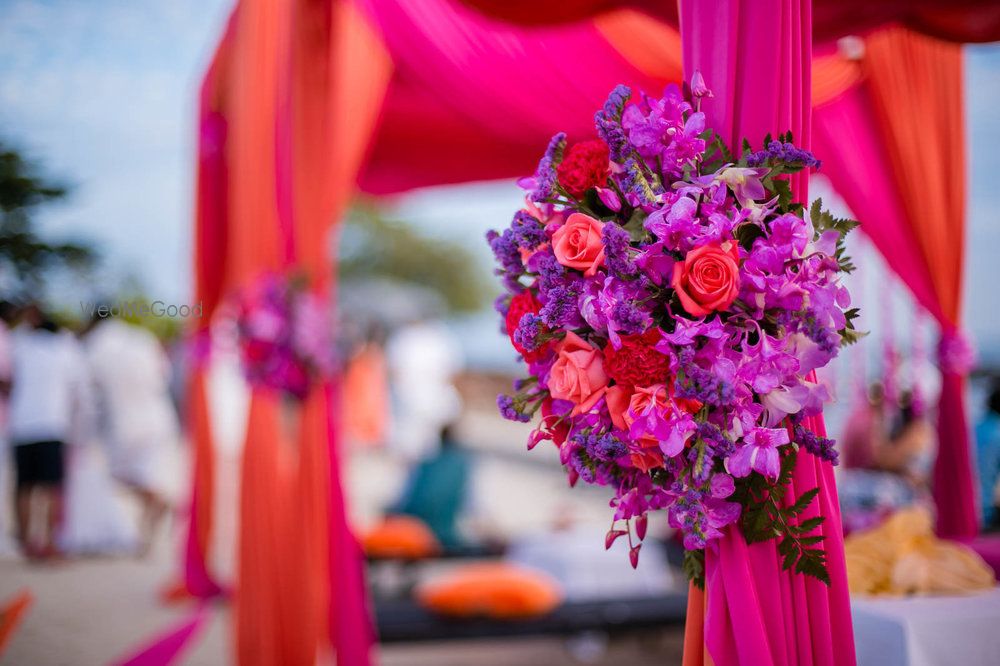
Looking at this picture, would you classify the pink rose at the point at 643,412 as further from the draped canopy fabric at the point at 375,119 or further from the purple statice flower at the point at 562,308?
the draped canopy fabric at the point at 375,119

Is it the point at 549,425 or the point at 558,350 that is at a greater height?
the point at 558,350

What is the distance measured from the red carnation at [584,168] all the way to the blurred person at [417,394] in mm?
7202

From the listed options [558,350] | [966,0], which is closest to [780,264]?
[558,350]

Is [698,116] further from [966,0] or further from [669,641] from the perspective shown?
[669,641]

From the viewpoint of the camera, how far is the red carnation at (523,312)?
4.29ft

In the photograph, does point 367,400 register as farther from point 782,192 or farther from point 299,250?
point 782,192

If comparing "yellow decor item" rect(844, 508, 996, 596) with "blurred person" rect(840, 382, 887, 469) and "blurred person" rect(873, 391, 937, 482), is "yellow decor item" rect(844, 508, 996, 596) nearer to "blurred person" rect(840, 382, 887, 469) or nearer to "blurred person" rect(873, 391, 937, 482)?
"blurred person" rect(873, 391, 937, 482)

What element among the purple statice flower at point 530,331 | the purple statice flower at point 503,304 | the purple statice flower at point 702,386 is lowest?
the purple statice flower at point 702,386

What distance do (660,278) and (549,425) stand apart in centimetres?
35

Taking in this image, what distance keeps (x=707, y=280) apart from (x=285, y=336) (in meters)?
2.07

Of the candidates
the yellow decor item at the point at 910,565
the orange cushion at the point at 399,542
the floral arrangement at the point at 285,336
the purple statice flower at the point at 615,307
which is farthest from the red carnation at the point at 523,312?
the orange cushion at the point at 399,542

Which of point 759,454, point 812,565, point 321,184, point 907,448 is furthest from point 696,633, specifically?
point 907,448

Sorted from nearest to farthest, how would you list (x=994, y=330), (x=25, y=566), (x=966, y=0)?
(x=966, y=0) → (x=994, y=330) → (x=25, y=566)

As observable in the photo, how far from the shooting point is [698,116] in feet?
3.88
